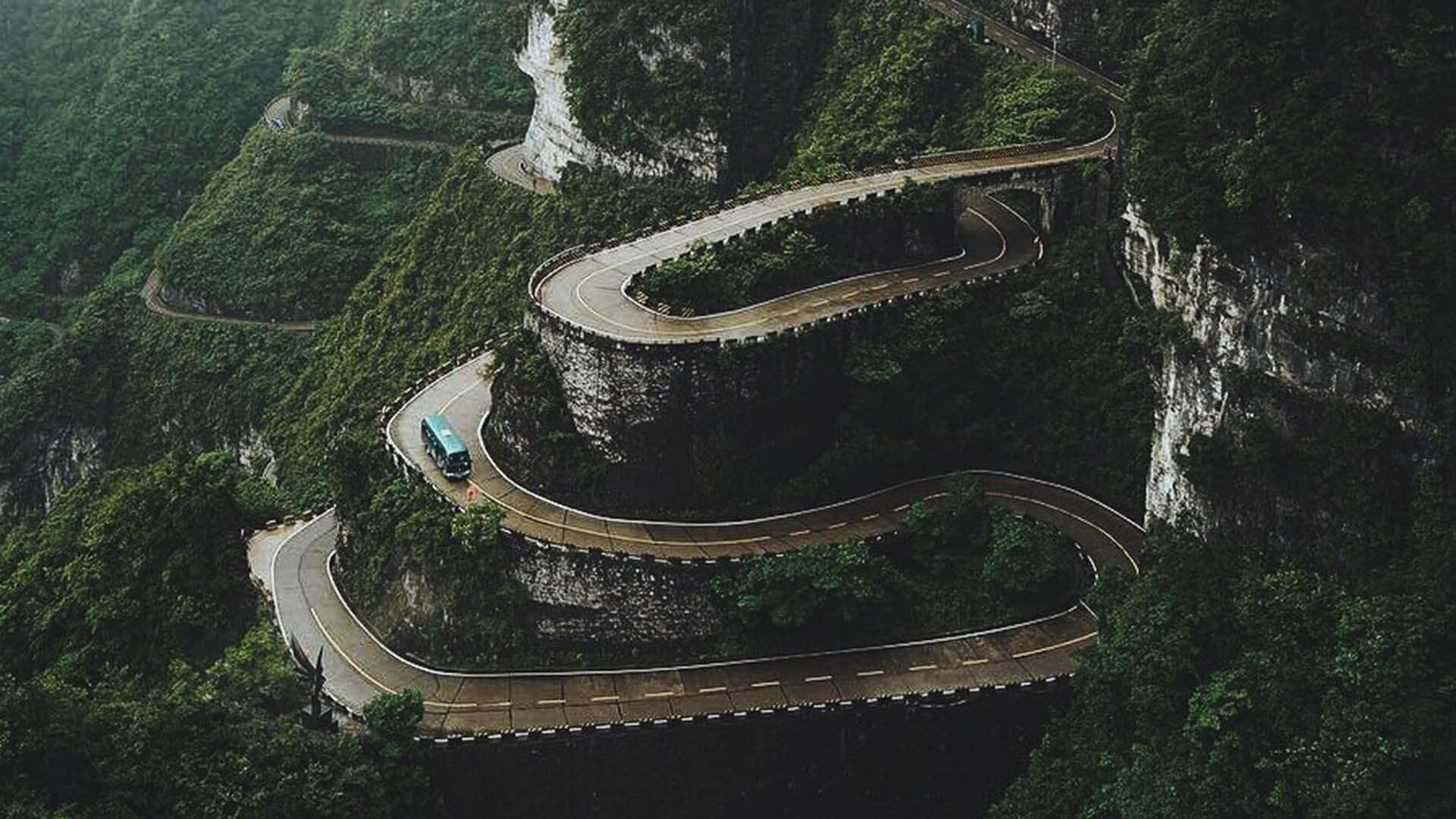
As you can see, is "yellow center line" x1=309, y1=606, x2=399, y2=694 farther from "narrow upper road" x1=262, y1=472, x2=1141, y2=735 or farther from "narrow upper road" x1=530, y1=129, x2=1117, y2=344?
"narrow upper road" x1=530, y1=129, x2=1117, y2=344

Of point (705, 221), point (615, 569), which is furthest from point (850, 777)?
point (705, 221)

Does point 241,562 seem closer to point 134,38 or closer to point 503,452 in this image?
point 503,452

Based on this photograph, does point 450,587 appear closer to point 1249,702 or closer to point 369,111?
point 1249,702

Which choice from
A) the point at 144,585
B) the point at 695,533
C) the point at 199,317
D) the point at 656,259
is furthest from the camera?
the point at 199,317

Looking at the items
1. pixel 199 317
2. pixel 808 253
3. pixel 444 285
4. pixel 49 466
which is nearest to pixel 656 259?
pixel 808 253

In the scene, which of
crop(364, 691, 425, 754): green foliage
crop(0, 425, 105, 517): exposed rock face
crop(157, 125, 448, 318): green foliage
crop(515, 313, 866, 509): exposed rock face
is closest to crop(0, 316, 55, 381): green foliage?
crop(157, 125, 448, 318): green foliage

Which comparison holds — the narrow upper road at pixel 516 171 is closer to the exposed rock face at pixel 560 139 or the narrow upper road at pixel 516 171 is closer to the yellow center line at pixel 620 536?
the exposed rock face at pixel 560 139
